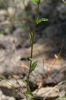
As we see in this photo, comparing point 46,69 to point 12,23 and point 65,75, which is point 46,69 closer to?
point 65,75

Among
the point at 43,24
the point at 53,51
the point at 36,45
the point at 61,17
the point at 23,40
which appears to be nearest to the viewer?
the point at 53,51

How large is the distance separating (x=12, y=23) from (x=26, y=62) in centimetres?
122

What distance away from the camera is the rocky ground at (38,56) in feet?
6.69

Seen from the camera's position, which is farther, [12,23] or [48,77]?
[12,23]

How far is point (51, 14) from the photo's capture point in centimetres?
370

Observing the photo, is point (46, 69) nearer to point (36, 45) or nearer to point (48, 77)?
point (48, 77)

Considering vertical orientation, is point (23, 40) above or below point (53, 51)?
below

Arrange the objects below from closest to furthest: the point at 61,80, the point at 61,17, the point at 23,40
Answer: the point at 61,80
the point at 23,40
the point at 61,17

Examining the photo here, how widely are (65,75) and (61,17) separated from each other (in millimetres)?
1660

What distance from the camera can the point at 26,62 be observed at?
230 cm

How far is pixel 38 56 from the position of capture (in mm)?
2383

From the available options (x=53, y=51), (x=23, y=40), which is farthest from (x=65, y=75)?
(x=23, y=40)

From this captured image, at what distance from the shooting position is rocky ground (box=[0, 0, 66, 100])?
2039 mm

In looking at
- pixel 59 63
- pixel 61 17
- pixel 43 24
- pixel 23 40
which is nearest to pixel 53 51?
pixel 59 63
